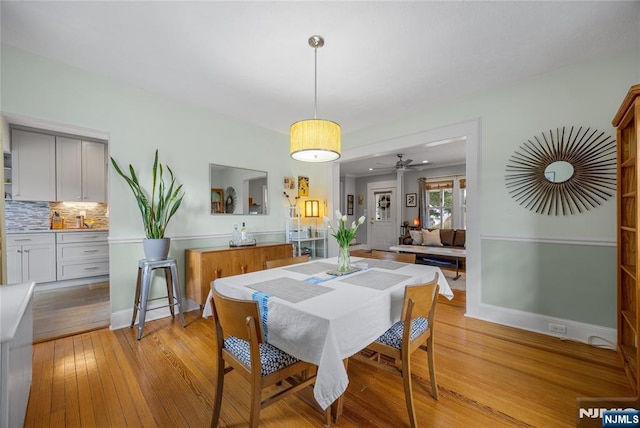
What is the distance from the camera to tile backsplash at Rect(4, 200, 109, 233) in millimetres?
3746

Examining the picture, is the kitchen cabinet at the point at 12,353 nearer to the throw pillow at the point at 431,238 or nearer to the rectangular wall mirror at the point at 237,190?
the rectangular wall mirror at the point at 237,190

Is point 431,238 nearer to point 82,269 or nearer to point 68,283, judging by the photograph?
point 82,269

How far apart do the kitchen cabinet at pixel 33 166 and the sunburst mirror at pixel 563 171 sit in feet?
19.7

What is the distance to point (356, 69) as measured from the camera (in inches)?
94.3

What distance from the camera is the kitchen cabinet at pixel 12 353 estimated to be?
960mm

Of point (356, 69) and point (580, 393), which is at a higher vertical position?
point (356, 69)

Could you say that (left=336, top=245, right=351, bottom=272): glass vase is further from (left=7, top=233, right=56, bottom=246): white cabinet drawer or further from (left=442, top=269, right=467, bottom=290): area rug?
(left=7, top=233, right=56, bottom=246): white cabinet drawer

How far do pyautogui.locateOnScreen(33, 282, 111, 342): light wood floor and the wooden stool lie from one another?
1.53ft

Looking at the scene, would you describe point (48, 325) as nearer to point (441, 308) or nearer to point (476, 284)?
point (441, 308)


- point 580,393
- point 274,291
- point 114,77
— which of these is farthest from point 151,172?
point 580,393

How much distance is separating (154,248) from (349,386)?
2175 mm

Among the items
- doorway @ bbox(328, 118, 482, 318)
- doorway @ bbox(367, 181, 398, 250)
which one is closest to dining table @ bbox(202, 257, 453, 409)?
doorway @ bbox(328, 118, 482, 318)

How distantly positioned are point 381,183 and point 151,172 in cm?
649

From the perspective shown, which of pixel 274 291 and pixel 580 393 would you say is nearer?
pixel 274 291
